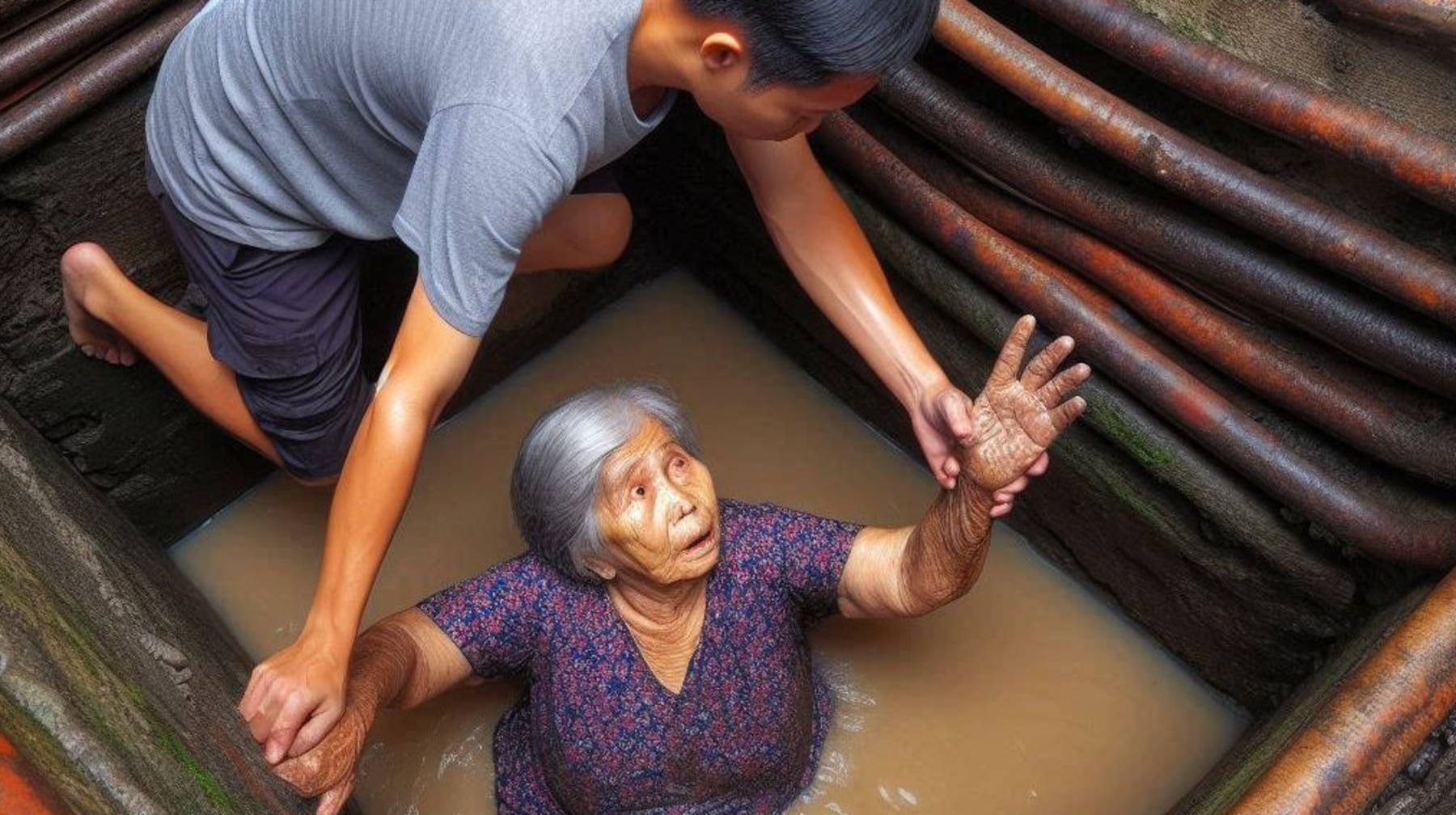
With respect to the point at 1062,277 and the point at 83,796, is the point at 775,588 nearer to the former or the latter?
the point at 1062,277

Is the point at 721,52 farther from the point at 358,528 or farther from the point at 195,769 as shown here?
the point at 195,769

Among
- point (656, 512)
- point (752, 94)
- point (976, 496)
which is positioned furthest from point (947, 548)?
point (752, 94)

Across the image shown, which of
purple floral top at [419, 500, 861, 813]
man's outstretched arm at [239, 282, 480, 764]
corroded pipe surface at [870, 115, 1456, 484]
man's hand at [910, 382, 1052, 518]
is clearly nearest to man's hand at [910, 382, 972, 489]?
man's hand at [910, 382, 1052, 518]

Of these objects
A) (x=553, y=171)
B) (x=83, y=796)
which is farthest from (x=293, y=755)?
(x=553, y=171)

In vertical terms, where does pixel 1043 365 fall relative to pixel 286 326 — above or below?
below

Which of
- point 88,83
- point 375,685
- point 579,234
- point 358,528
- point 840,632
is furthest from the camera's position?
point 840,632

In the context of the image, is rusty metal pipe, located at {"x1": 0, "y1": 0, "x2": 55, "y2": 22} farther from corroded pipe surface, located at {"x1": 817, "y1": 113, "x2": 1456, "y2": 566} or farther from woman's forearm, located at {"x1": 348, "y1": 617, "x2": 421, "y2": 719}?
corroded pipe surface, located at {"x1": 817, "y1": 113, "x2": 1456, "y2": 566}

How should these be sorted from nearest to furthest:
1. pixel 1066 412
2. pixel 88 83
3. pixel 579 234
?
pixel 1066 412 < pixel 88 83 < pixel 579 234

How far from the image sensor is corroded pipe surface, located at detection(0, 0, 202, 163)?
2387 millimetres

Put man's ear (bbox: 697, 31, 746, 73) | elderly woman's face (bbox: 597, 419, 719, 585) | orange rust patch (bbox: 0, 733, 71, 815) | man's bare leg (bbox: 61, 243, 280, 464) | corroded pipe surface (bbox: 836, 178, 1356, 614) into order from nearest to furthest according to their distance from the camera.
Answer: orange rust patch (bbox: 0, 733, 71, 815) < man's ear (bbox: 697, 31, 746, 73) < elderly woman's face (bbox: 597, 419, 719, 585) < corroded pipe surface (bbox: 836, 178, 1356, 614) < man's bare leg (bbox: 61, 243, 280, 464)

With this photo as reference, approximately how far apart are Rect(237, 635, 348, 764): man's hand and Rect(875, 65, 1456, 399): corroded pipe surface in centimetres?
143

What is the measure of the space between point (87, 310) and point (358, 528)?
1054 mm

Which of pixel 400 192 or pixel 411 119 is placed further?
pixel 400 192

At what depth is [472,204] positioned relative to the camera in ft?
5.44
